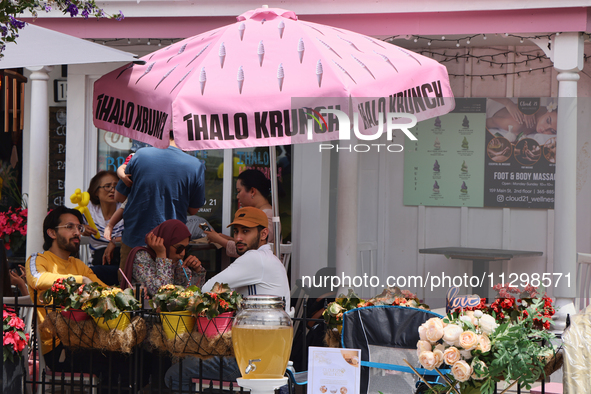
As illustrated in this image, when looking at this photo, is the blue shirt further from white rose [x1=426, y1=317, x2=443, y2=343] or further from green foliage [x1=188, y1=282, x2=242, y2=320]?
white rose [x1=426, y1=317, x2=443, y2=343]

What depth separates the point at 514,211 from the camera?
21.5 ft

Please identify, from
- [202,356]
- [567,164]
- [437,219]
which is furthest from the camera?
[437,219]

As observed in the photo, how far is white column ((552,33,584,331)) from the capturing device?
5.16 metres

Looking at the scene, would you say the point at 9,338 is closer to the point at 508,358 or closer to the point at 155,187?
the point at 155,187

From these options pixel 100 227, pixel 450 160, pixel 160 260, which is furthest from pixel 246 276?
pixel 450 160

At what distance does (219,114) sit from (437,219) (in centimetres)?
407

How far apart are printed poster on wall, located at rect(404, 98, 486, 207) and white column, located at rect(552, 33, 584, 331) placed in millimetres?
1293

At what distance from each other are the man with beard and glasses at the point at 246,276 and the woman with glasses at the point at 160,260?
45cm

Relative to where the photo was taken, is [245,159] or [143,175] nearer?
[143,175]

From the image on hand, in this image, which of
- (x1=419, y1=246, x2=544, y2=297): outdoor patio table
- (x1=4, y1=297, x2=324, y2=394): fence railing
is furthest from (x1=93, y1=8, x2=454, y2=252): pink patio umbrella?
(x1=419, y1=246, x2=544, y2=297): outdoor patio table

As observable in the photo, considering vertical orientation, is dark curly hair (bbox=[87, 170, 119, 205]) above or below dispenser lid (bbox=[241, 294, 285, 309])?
→ above

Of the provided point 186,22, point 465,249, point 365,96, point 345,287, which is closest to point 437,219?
point 465,249

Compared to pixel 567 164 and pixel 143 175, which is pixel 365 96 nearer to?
pixel 143 175

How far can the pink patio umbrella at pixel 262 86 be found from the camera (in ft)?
10.6
